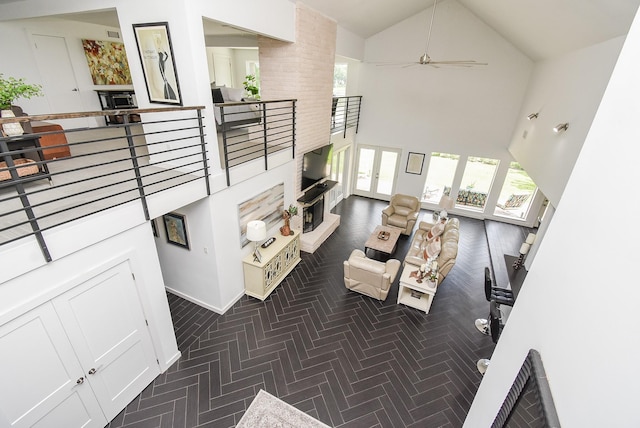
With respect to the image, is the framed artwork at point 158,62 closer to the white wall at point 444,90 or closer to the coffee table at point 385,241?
the coffee table at point 385,241

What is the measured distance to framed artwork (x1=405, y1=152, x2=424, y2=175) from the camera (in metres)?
10.4

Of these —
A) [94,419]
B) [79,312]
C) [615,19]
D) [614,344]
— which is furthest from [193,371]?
[615,19]

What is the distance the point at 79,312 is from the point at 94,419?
1535mm

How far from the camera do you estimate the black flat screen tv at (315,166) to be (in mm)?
7215

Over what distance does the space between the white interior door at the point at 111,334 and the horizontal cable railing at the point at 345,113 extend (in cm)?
723

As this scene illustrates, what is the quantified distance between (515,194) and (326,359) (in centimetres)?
892

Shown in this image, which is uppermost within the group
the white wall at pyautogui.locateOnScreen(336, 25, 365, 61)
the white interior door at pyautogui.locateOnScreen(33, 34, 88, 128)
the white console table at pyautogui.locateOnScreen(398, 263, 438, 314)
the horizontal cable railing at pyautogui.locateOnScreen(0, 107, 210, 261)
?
the white wall at pyautogui.locateOnScreen(336, 25, 365, 61)

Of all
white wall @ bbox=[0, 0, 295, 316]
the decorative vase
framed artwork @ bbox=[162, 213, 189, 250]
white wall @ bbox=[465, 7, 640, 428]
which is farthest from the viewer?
→ framed artwork @ bbox=[162, 213, 189, 250]

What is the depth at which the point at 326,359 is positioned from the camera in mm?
4730

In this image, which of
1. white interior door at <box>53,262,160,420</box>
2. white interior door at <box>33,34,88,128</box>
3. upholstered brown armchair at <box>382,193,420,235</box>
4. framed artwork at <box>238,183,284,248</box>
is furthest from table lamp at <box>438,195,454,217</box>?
white interior door at <box>33,34,88,128</box>

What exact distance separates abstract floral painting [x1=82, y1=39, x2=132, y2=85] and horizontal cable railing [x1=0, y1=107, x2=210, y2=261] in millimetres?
3004

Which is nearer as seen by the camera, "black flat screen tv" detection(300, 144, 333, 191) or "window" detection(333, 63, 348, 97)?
"black flat screen tv" detection(300, 144, 333, 191)

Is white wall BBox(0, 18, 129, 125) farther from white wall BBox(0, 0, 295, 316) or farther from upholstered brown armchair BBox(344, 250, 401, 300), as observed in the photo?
upholstered brown armchair BBox(344, 250, 401, 300)

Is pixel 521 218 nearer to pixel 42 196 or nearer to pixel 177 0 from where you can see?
pixel 177 0
